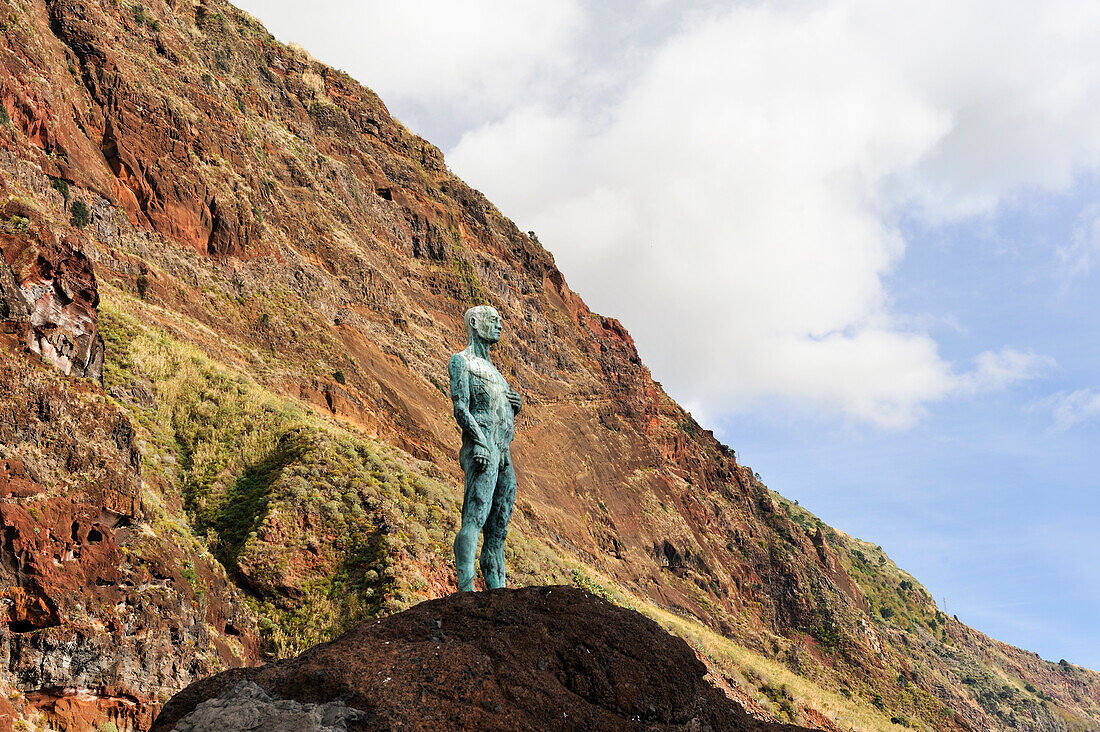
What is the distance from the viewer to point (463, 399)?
7.65 m

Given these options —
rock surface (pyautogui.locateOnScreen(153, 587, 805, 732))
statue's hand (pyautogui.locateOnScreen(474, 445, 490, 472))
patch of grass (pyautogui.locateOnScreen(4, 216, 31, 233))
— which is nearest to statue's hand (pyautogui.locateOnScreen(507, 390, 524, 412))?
statue's hand (pyautogui.locateOnScreen(474, 445, 490, 472))

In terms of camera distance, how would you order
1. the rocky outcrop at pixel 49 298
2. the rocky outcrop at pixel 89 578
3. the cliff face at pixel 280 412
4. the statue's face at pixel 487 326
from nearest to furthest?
the statue's face at pixel 487 326 < the rocky outcrop at pixel 89 578 < the cliff face at pixel 280 412 < the rocky outcrop at pixel 49 298

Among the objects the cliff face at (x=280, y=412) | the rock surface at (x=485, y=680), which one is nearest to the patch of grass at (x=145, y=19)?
the cliff face at (x=280, y=412)

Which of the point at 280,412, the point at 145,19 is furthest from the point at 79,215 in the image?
the point at 145,19

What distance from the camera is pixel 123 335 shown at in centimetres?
2141

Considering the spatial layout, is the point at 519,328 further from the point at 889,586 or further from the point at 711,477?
the point at 889,586

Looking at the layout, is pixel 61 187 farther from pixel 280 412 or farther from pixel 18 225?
pixel 18 225

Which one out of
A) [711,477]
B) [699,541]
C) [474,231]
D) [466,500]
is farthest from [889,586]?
[466,500]

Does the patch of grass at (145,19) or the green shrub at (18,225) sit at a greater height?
the patch of grass at (145,19)

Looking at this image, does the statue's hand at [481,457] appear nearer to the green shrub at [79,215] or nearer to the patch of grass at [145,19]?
the green shrub at [79,215]

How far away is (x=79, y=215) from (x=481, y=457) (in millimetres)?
24167

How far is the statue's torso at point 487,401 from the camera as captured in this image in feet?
25.6

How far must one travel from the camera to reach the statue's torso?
7.79m

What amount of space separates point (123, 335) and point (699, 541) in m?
36.0
